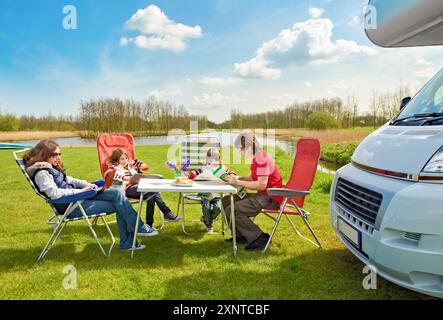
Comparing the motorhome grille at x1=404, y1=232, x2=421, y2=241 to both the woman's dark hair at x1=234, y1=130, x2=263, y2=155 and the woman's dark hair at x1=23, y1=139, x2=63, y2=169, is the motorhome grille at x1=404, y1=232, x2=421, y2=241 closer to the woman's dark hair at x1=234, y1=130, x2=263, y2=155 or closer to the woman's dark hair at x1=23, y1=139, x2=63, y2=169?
the woman's dark hair at x1=234, y1=130, x2=263, y2=155

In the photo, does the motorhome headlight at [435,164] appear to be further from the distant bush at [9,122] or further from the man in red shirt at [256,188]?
the distant bush at [9,122]

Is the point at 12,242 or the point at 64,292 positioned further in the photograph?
the point at 12,242

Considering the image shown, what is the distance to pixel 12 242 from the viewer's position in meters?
3.90

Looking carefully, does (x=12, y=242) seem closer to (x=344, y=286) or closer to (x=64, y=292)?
(x=64, y=292)

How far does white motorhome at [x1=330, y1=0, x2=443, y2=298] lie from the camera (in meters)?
1.88

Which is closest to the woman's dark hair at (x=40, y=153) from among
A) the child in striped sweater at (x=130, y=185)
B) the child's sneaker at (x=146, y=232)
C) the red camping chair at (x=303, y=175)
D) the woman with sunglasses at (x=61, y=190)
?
the woman with sunglasses at (x=61, y=190)

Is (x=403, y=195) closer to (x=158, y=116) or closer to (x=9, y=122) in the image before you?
(x=158, y=116)

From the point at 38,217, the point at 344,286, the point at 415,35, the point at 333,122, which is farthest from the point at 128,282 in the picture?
the point at 333,122

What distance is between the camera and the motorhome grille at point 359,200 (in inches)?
88.0

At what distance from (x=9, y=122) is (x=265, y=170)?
36.3m

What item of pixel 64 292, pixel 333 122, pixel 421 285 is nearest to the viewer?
pixel 421 285

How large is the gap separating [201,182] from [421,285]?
228cm

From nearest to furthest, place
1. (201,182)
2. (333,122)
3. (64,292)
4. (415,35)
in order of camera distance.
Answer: (64,292), (415,35), (201,182), (333,122)
